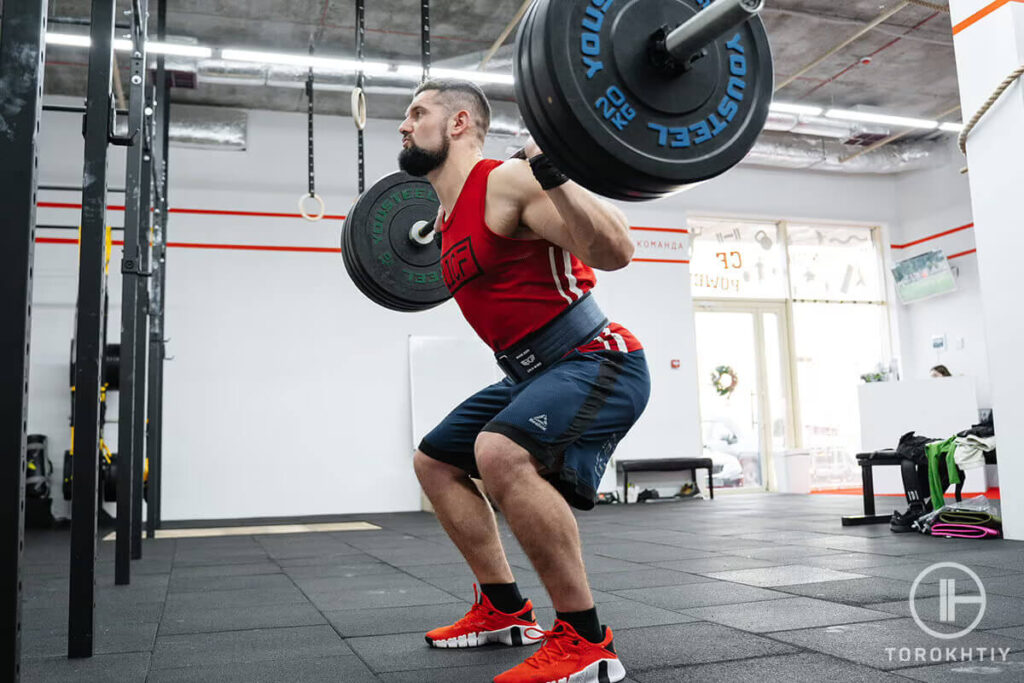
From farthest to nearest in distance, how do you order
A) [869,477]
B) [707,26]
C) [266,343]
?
1. [266,343]
2. [869,477]
3. [707,26]

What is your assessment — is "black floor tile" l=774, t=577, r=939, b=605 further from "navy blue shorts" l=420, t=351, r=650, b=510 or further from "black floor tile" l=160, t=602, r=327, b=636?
"black floor tile" l=160, t=602, r=327, b=636

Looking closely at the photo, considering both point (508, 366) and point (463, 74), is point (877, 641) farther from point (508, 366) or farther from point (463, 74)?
point (463, 74)

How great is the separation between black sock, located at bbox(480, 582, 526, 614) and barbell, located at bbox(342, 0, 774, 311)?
97 centimetres

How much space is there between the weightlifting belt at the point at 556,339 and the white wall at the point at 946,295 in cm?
807

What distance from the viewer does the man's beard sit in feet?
6.17

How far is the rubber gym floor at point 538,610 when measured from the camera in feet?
5.56

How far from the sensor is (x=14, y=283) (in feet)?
3.88

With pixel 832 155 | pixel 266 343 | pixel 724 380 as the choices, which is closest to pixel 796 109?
pixel 832 155

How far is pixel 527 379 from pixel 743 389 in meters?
7.66

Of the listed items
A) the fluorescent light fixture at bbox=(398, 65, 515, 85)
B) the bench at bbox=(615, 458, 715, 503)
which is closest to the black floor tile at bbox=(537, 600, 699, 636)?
the fluorescent light fixture at bbox=(398, 65, 515, 85)

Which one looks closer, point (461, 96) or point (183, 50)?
point (461, 96)

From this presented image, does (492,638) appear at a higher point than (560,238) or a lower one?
lower

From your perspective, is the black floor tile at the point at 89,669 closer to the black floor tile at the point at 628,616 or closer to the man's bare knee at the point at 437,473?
the man's bare knee at the point at 437,473

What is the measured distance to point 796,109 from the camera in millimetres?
7184
